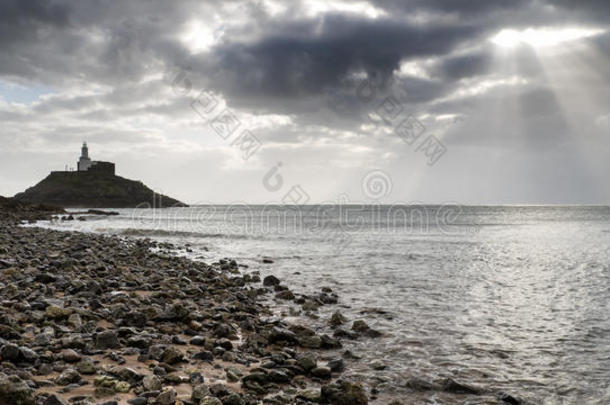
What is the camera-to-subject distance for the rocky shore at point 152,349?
5.26 m

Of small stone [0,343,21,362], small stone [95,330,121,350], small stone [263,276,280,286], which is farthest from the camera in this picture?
small stone [263,276,280,286]

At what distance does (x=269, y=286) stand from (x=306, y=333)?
6864 millimetres

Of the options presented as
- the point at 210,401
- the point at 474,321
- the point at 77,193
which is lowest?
the point at 474,321

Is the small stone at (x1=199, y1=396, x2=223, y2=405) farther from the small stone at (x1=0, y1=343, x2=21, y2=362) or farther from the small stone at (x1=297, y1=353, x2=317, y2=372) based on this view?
the small stone at (x1=0, y1=343, x2=21, y2=362)

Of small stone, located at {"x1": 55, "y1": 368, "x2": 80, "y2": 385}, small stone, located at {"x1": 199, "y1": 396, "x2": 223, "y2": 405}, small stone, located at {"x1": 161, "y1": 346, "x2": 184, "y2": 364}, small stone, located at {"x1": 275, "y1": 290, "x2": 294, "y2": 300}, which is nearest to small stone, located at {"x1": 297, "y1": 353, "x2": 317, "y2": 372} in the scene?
small stone, located at {"x1": 161, "y1": 346, "x2": 184, "y2": 364}

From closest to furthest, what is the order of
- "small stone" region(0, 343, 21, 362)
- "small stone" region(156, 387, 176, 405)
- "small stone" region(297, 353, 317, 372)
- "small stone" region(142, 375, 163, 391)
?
1. "small stone" region(156, 387, 176, 405)
2. "small stone" region(142, 375, 163, 391)
3. "small stone" region(0, 343, 21, 362)
4. "small stone" region(297, 353, 317, 372)

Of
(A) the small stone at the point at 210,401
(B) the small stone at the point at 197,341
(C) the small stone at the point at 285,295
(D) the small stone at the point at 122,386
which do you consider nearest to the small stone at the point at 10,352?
(D) the small stone at the point at 122,386

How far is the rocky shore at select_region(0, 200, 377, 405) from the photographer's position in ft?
17.3

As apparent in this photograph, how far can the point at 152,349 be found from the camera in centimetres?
677

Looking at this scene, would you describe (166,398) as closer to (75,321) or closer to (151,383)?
(151,383)

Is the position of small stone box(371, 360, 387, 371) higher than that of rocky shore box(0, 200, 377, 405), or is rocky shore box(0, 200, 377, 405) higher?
rocky shore box(0, 200, 377, 405)

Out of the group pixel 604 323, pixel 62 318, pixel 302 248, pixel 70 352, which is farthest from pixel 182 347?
pixel 302 248

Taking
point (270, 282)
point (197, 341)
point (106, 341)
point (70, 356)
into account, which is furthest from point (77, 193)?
point (70, 356)

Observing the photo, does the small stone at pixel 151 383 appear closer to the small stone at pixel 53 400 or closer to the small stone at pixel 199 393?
the small stone at pixel 199 393
